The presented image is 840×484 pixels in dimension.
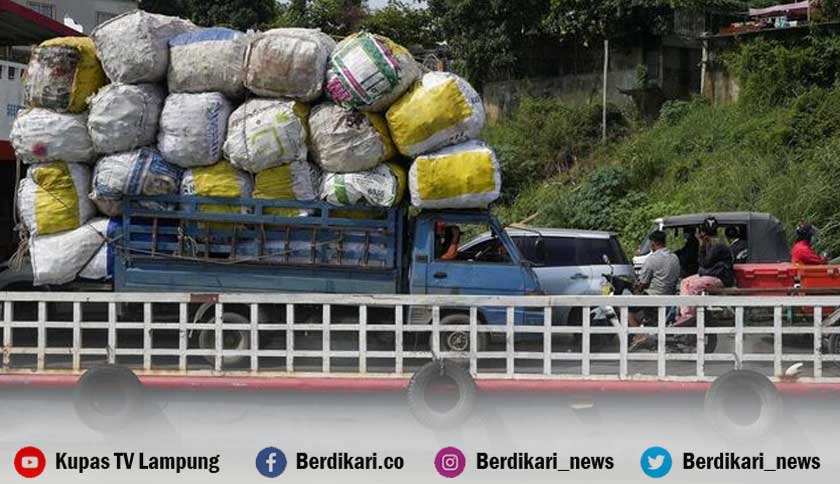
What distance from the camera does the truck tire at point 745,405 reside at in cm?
612

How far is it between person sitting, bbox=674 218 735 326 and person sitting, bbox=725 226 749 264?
1407mm

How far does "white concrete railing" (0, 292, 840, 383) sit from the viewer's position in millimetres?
6348

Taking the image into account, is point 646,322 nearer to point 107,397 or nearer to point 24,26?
point 107,397

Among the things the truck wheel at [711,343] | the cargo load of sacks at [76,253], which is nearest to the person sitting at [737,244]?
the truck wheel at [711,343]

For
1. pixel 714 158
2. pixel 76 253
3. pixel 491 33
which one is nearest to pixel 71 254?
pixel 76 253

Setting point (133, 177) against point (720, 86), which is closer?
point (133, 177)

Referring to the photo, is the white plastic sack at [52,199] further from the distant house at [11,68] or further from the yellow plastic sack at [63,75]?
the distant house at [11,68]

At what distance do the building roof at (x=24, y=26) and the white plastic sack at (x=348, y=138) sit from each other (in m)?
5.97

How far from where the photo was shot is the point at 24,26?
12.1 metres

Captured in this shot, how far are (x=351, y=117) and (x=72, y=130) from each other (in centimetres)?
232

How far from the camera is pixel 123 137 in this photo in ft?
24.3

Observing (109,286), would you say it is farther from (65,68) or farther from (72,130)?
(65,68)

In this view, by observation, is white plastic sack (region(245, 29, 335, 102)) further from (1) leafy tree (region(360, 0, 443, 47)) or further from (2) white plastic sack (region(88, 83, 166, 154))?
(1) leafy tree (region(360, 0, 443, 47))

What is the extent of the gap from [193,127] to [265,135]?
24.1 inches
